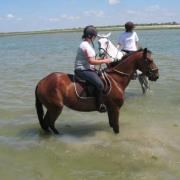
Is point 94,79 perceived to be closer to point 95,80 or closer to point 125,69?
point 95,80

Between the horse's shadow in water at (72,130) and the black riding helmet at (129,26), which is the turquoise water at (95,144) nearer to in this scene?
the horse's shadow in water at (72,130)

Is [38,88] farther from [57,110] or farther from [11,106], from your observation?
[11,106]

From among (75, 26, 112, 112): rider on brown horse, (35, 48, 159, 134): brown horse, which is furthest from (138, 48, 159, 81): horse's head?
(75, 26, 112, 112): rider on brown horse

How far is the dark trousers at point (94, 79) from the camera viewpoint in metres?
8.58

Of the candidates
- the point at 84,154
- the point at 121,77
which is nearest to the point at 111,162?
the point at 84,154

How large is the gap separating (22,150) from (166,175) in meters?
3.20

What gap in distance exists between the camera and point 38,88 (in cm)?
884

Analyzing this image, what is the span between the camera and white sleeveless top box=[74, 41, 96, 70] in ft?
27.7

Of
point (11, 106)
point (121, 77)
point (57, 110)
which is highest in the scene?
point (121, 77)

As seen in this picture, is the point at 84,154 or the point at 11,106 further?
the point at 11,106

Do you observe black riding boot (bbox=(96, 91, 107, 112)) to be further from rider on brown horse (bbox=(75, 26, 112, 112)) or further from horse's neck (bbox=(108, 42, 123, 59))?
horse's neck (bbox=(108, 42, 123, 59))

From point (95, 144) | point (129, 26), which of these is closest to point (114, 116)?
point (95, 144)

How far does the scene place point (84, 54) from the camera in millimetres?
8500

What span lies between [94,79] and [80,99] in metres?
0.60
